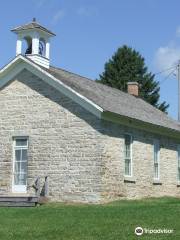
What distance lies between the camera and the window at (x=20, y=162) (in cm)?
2297

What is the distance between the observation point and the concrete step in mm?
20719

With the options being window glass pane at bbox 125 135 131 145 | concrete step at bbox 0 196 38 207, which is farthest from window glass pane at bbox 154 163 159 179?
concrete step at bbox 0 196 38 207

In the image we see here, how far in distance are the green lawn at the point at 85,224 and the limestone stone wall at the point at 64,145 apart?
4.31m

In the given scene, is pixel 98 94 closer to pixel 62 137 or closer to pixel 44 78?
pixel 44 78

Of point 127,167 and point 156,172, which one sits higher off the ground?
point 127,167

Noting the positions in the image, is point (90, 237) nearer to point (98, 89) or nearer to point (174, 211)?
point (174, 211)

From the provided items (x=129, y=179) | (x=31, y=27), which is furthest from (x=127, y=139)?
(x=31, y=27)

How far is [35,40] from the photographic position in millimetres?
24234

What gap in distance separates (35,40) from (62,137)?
501 cm

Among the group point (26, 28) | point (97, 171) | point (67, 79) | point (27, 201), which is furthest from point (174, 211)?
point (26, 28)

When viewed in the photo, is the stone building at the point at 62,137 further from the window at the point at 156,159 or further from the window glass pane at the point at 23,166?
the window at the point at 156,159

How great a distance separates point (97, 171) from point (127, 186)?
2634 millimetres

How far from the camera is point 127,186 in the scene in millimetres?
23219

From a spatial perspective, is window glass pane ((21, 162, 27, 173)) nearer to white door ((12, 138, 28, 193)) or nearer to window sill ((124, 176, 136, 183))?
white door ((12, 138, 28, 193))
